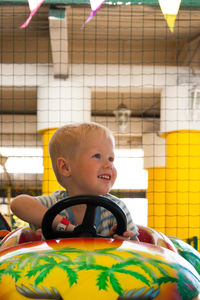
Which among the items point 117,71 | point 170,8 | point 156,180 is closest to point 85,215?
point 170,8

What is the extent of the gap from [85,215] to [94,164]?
0.25m

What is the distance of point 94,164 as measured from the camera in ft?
4.29

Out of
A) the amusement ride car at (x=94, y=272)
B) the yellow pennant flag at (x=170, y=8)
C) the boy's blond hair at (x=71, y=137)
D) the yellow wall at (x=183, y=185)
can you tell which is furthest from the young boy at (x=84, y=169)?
the yellow wall at (x=183, y=185)

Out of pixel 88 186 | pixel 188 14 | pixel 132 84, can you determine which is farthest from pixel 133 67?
pixel 88 186

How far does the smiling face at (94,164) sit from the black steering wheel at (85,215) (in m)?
0.22

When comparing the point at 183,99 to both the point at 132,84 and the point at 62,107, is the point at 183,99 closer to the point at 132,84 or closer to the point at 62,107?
the point at 132,84

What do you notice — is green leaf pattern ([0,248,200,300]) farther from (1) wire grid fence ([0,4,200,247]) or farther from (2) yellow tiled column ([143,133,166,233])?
(2) yellow tiled column ([143,133,166,233])

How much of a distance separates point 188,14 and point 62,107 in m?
1.80

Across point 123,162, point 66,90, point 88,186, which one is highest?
point 66,90

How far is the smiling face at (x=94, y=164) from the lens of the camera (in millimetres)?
1311

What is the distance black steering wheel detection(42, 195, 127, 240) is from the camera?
1066 mm

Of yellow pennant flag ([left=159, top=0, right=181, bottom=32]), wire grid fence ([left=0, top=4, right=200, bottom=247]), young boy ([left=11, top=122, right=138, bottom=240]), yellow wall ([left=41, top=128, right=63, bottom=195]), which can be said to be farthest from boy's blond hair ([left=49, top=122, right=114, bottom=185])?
yellow wall ([left=41, top=128, right=63, bottom=195])

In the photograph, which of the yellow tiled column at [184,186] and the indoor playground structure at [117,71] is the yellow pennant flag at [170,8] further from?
the yellow tiled column at [184,186]

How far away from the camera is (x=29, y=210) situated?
4.37 feet
